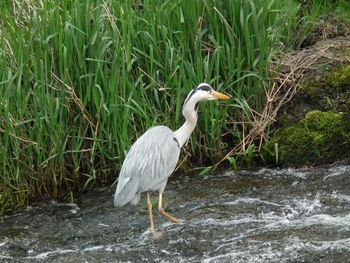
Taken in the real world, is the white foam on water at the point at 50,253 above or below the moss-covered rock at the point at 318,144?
below

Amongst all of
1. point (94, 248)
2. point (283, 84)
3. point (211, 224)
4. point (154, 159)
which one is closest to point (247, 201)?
point (211, 224)

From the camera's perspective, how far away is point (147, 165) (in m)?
5.82

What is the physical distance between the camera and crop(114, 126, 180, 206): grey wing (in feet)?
Answer: 18.6

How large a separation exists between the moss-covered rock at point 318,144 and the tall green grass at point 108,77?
39 centimetres

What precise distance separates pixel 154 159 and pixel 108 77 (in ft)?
3.03

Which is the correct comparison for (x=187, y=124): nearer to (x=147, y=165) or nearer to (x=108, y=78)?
(x=147, y=165)

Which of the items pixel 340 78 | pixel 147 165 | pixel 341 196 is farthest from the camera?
pixel 340 78

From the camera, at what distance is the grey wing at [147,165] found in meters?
5.66

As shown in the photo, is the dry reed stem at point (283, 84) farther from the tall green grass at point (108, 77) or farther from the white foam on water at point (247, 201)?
the white foam on water at point (247, 201)

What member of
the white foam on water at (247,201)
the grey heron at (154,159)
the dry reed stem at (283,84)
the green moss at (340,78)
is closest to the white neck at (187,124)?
the grey heron at (154,159)

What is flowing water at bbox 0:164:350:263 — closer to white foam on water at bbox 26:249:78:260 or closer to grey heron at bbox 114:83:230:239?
white foam on water at bbox 26:249:78:260

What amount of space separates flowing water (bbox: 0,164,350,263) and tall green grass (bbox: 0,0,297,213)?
1.02 ft

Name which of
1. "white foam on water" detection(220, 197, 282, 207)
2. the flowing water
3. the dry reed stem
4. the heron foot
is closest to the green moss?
the dry reed stem

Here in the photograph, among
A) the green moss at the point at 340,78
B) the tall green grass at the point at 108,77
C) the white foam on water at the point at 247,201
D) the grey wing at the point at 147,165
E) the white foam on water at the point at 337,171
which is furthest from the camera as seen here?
the green moss at the point at 340,78
